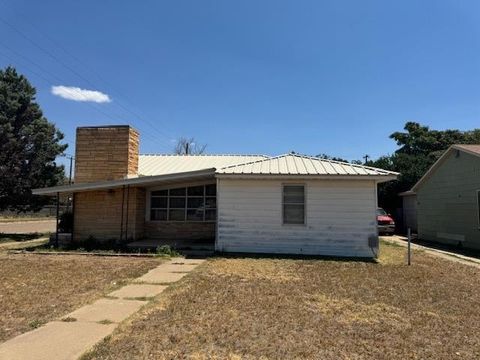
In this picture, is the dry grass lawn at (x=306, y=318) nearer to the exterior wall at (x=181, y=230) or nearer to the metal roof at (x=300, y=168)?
the metal roof at (x=300, y=168)

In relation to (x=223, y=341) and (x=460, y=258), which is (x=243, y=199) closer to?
(x=460, y=258)

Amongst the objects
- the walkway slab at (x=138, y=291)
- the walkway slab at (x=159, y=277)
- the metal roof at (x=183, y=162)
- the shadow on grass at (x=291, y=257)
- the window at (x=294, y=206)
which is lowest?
the walkway slab at (x=138, y=291)

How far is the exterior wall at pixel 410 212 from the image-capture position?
26.0m

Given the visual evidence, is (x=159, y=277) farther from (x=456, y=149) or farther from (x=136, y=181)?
(x=456, y=149)

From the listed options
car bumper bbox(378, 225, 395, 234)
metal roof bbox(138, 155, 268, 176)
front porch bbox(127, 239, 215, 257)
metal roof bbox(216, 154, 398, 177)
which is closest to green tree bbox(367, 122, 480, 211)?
car bumper bbox(378, 225, 395, 234)

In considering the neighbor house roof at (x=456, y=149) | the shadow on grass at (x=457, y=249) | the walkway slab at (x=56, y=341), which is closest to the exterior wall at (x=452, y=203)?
the neighbor house roof at (x=456, y=149)

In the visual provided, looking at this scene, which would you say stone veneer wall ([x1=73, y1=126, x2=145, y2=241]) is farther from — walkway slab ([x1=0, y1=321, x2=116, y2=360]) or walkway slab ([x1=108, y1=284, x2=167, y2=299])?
walkway slab ([x1=0, y1=321, x2=116, y2=360])

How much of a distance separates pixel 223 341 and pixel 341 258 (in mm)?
8519

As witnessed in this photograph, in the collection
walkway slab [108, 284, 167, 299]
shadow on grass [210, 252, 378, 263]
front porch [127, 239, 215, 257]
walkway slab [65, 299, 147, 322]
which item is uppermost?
front porch [127, 239, 215, 257]

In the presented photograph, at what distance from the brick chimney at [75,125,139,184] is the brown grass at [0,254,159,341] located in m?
4.43

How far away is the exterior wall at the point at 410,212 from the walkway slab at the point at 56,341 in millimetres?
23378

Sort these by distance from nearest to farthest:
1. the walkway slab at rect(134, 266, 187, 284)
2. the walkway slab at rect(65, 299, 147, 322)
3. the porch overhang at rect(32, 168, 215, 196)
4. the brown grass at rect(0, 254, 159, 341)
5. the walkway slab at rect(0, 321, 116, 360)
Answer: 1. the walkway slab at rect(0, 321, 116, 360)
2. the walkway slab at rect(65, 299, 147, 322)
3. the brown grass at rect(0, 254, 159, 341)
4. the walkway slab at rect(134, 266, 187, 284)
5. the porch overhang at rect(32, 168, 215, 196)

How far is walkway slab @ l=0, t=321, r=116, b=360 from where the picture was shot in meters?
4.75

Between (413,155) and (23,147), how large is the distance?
30.8m
